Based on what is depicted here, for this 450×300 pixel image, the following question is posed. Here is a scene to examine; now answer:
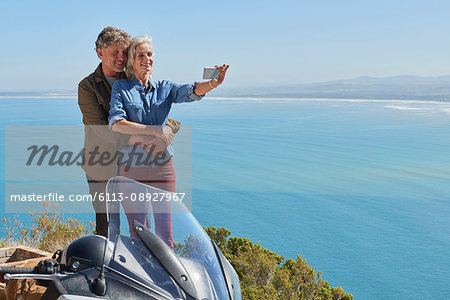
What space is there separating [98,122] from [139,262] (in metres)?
1.59

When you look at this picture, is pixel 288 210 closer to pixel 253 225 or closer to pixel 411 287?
pixel 253 225

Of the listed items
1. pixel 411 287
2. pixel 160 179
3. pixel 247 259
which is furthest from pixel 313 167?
pixel 160 179

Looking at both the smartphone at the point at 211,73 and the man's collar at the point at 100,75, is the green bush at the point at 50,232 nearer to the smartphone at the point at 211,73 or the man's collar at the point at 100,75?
the man's collar at the point at 100,75

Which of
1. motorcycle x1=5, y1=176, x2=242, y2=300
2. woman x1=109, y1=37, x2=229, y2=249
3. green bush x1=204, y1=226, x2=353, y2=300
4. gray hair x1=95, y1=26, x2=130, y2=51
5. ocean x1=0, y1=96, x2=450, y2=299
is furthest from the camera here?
ocean x1=0, y1=96, x2=450, y2=299

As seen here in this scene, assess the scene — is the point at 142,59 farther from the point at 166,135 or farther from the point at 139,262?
the point at 139,262

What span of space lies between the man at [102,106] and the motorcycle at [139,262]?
3.40ft

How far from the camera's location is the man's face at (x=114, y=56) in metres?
2.92

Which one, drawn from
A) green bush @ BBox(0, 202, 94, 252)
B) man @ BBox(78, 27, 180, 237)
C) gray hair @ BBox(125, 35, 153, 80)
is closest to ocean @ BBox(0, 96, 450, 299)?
green bush @ BBox(0, 202, 94, 252)

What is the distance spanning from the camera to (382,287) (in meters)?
8.91

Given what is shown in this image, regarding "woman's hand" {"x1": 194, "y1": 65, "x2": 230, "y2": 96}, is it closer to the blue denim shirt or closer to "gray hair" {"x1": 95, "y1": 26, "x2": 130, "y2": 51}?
the blue denim shirt

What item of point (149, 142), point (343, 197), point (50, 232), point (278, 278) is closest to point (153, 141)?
point (149, 142)

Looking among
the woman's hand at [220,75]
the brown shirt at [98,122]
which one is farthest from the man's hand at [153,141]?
the woman's hand at [220,75]

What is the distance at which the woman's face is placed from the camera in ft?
9.15

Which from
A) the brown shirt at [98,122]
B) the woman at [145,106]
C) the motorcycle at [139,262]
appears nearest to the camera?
the motorcycle at [139,262]
